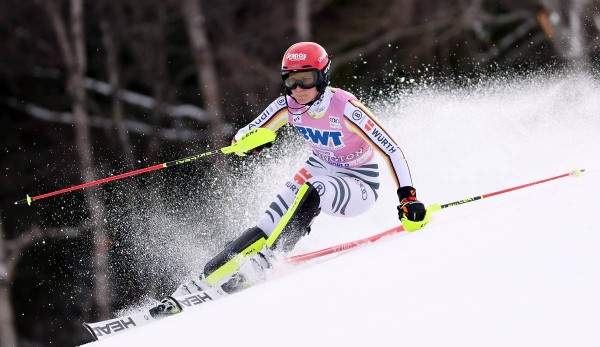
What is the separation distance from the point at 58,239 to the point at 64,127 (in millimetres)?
2621

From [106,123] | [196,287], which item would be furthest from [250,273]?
[106,123]

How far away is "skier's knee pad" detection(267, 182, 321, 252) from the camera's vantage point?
15.9 ft

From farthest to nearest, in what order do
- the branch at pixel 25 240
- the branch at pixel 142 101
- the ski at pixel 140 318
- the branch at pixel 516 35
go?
the branch at pixel 516 35 < the branch at pixel 142 101 < the branch at pixel 25 240 < the ski at pixel 140 318

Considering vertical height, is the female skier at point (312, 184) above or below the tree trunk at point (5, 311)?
below

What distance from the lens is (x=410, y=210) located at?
4.71 meters

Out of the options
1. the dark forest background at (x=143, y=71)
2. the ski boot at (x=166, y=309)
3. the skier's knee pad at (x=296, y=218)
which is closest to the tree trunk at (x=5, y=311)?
the dark forest background at (x=143, y=71)

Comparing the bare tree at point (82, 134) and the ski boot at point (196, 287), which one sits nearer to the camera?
the ski boot at point (196, 287)

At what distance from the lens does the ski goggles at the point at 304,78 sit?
4.84m

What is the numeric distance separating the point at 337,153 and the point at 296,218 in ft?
1.87

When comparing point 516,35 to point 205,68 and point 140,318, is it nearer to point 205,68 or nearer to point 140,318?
point 205,68

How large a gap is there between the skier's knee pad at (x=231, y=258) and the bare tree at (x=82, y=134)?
9.07m

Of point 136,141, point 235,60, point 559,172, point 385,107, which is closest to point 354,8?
point 235,60

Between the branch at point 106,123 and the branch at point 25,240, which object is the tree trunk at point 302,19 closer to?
the branch at point 106,123

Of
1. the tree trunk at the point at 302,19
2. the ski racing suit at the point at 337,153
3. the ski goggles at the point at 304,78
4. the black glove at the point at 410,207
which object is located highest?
the tree trunk at the point at 302,19
